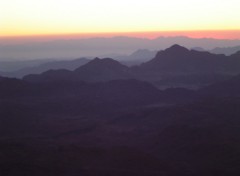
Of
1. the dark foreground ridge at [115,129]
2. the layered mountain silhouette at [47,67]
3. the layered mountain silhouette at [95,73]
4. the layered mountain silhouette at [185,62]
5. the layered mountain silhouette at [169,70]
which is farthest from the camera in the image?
the layered mountain silhouette at [47,67]

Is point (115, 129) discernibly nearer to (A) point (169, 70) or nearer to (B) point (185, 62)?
(A) point (169, 70)

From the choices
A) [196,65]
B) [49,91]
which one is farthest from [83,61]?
[49,91]

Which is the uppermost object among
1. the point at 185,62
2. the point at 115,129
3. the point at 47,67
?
the point at 185,62

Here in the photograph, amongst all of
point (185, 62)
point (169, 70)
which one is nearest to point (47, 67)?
point (169, 70)

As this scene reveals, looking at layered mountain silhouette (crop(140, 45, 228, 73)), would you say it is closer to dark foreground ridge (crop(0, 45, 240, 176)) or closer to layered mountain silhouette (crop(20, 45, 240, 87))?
layered mountain silhouette (crop(20, 45, 240, 87))

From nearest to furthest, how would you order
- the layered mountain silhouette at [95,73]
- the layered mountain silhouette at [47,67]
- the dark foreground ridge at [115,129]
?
the dark foreground ridge at [115,129], the layered mountain silhouette at [95,73], the layered mountain silhouette at [47,67]

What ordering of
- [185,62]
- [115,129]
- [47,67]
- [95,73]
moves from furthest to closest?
1. [47,67]
2. [185,62]
3. [95,73]
4. [115,129]

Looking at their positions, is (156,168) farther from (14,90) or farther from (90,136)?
(14,90)

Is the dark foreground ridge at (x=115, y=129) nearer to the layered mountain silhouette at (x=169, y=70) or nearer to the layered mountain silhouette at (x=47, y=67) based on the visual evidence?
the layered mountain silhouette at (x=169, y=70)

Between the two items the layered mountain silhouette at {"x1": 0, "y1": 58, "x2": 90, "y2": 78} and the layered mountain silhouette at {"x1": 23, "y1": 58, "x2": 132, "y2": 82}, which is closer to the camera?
the layered mountain silhouette at {"x1": 23, "y1": 58, "x2": 132, "y2": 82}

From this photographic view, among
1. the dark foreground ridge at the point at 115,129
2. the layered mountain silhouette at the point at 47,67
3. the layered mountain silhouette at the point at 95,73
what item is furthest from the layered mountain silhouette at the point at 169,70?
the layered mountain silhouette at the point at 47,67

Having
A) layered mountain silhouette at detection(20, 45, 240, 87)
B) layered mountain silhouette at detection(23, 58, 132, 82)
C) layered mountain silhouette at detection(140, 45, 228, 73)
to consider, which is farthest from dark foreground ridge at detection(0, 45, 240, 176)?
layered mountain silhouette at detection(140, 45, 228, 73)
